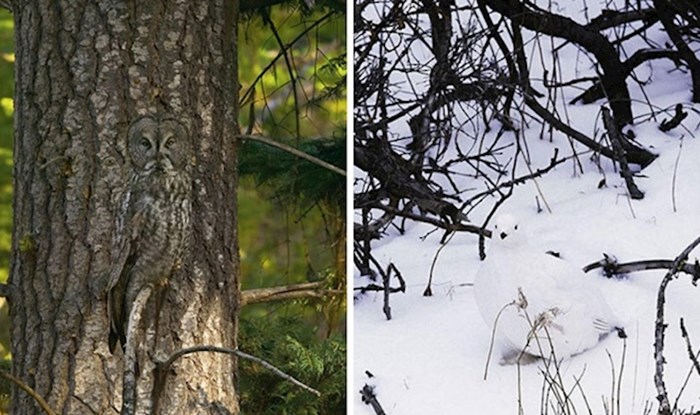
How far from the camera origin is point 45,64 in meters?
1.85

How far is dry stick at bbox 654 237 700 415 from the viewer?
173 centimetres

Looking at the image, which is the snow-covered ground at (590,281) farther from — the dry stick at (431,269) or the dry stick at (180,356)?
the dry stick at (180,356)

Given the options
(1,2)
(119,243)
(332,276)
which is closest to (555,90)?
(332,276)

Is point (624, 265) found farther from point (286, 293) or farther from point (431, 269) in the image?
point (286, 293)

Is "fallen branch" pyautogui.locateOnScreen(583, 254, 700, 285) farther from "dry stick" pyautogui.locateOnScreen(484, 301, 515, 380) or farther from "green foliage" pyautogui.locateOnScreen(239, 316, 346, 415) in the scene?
"green foliage" pyautogui.locateOnScreen(239, 316, 346, 415)

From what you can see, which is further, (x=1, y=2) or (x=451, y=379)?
(x=1, y=2)

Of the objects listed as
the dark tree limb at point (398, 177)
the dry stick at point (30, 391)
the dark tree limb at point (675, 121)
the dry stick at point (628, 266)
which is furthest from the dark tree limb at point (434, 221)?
the dry stick at point (30, 391)

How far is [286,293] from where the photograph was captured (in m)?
2.03

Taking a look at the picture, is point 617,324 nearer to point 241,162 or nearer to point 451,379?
point 451,379

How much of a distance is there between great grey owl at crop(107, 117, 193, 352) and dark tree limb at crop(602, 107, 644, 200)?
1.91ft

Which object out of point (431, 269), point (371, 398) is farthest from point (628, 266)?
point (371, 398)

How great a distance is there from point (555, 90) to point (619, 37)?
119 millimetres

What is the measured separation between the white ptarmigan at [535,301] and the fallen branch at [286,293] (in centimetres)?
31

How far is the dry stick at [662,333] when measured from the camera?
173 centimetres
